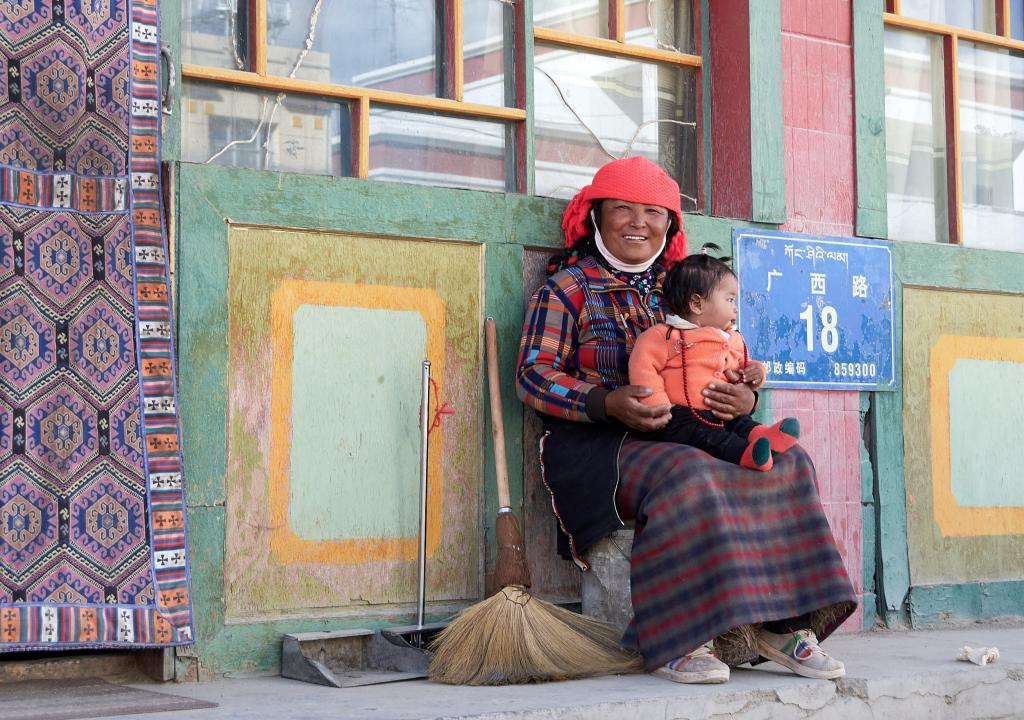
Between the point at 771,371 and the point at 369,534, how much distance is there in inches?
71.2

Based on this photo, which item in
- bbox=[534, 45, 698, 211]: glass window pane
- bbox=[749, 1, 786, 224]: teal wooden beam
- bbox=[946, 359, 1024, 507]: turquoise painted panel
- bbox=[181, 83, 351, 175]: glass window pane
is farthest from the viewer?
bbox=[946, 359, 1024, 507]: turquoise painted panel

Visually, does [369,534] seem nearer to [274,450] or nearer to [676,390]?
[274,450]

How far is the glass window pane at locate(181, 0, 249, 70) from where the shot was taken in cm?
464

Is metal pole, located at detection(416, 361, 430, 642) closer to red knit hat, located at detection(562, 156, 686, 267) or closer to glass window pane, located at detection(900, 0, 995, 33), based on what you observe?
red knit hat, located at detection(562, 156, 686, 267)

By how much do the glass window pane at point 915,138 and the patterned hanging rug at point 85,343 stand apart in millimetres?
3407

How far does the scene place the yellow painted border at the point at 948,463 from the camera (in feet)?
19.6

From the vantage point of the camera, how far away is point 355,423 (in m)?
4.64

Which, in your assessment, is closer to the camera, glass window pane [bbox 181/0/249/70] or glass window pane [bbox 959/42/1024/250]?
glass window pane [bbox 181/0/249/70]

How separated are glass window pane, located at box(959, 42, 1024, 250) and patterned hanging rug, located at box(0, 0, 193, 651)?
3.88 meters

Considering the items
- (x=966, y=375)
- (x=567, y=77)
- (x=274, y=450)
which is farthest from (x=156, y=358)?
(x=966, y=375)

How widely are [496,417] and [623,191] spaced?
0.91 meters

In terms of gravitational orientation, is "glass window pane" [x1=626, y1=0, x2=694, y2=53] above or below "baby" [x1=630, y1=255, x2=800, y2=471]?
above

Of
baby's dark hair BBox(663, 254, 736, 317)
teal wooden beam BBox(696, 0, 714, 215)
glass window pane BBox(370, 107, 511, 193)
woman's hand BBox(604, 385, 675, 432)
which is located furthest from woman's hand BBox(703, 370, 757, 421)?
teal wooden beam BBox(696, 0, 714, 215)

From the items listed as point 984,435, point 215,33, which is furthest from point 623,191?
point 984,435
